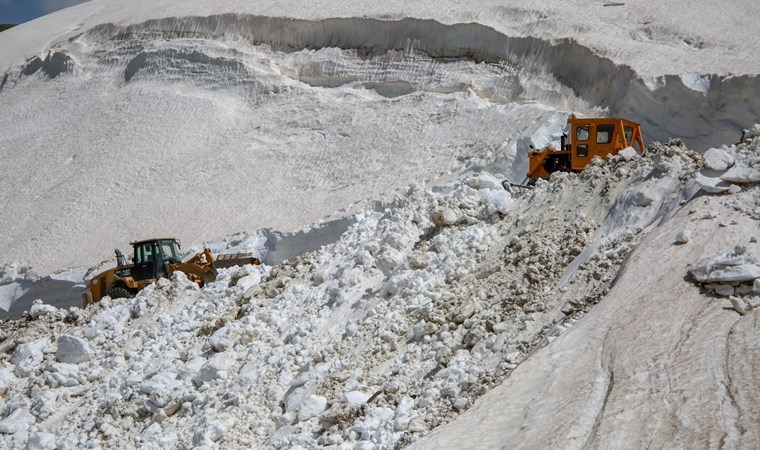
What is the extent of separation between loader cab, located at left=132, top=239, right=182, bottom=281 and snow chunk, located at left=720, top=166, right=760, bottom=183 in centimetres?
945

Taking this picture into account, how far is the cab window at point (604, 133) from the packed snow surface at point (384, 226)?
182 centimetres

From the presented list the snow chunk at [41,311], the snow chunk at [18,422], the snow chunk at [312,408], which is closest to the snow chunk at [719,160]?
the snow chunk at [312,408]

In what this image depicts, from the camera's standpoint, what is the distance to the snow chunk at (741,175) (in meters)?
7.78

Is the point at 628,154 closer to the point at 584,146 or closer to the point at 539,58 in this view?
the point at 584,146

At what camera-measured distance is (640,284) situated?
7.14 meters

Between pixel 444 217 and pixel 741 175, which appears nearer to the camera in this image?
pixel 741 175

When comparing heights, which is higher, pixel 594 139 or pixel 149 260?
pixel 594 139

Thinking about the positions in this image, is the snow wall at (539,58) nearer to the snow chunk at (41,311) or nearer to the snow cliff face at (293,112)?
the snow cliff face at (293,112)

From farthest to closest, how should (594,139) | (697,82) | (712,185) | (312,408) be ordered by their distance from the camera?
(697,82) → (594,139) → (312,408) → (712,185)

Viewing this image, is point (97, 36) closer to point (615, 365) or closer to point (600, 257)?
point (600, 257)

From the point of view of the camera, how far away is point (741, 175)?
7.85 metres

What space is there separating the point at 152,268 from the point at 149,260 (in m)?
0.15

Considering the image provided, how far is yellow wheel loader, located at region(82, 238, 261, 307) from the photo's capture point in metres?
14.1

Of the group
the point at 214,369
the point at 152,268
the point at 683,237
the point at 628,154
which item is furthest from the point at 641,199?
the point at 152,268
